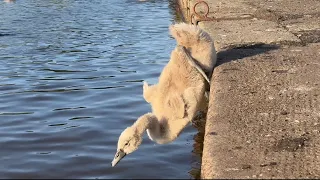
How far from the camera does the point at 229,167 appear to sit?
10.3 feet

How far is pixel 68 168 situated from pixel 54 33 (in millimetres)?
7620

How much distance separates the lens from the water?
4.66 metres

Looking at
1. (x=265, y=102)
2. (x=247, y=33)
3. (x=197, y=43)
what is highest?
(x=197, y=43)

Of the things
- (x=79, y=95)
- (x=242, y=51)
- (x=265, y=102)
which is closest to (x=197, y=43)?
(x=242, y=51)

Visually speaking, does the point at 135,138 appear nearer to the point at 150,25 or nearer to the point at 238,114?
the point at 238,114

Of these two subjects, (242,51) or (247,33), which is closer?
(242,51)

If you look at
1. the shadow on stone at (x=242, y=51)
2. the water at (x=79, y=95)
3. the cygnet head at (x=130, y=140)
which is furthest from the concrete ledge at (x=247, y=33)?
the cygnet head at (x=130, y=140)

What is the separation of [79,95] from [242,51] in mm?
2148

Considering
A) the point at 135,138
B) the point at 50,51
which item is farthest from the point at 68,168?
the point at 50,51

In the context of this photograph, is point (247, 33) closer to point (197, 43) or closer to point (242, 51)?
point (242, 51)

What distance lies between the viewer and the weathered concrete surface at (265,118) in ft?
10.4

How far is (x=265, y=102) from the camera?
162 inches

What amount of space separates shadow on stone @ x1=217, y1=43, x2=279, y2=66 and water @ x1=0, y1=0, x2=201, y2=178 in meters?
0.66

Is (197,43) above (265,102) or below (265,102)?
above
